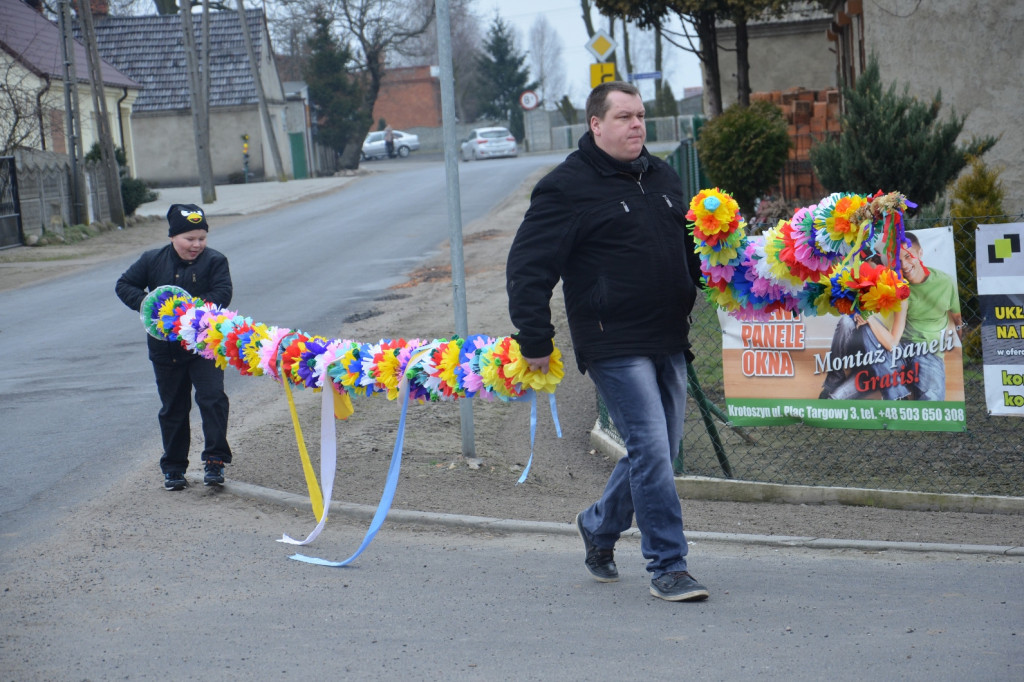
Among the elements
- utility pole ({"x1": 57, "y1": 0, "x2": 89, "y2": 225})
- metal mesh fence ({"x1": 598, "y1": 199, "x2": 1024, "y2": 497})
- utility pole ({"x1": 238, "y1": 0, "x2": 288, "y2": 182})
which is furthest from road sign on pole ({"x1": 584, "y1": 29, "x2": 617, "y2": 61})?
utility pole ({"x1": 238, "y1": 0, "x2": 288, "y2": 182})

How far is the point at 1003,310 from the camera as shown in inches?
232

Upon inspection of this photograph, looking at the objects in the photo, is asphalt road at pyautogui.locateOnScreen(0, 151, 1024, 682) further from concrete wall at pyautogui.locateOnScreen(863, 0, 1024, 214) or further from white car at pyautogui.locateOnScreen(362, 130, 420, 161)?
white car at pyautogui.locateOnScreen(362, 130, 420, 161)

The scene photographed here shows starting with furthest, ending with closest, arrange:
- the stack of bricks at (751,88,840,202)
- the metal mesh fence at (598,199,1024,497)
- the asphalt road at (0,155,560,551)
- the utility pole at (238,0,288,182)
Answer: the utility pole at (238,0,288,182), the stack of bricks at (751,88,840,202), the asphalt road at (0,155,560,551), the metal mesh fence at (598,199,1024,497)

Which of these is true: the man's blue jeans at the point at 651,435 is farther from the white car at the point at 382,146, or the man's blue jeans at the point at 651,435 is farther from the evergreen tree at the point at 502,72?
the evergreen tree at the point at 502,72

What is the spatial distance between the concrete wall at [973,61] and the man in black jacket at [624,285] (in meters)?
10.3

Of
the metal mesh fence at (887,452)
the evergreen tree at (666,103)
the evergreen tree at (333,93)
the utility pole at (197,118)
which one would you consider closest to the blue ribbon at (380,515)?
the metal mesh fence at (887,452)

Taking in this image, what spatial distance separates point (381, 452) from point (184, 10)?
2941cm

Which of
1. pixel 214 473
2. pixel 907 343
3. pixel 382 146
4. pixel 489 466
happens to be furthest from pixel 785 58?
pixel 382 146

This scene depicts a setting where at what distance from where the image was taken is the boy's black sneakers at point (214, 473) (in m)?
6.53

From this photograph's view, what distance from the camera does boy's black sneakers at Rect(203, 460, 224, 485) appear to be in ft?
21.4

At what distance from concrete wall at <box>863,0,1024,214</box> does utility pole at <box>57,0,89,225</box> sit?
19.4 m

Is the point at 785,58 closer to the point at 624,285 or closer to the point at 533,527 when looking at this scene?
the point at 533,527

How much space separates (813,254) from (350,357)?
2.27 metres

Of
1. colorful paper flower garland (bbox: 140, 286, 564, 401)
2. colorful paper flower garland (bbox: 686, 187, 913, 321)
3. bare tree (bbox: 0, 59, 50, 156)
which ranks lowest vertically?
colorful paper flower garland (bbox: 140, 286, 564, 401)
